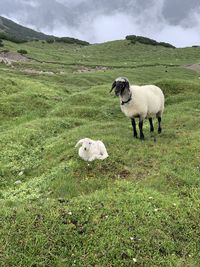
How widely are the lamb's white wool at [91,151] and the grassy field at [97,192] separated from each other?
255 millimetres

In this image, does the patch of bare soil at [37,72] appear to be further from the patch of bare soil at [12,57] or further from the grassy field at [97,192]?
the grassy field at [97,192]

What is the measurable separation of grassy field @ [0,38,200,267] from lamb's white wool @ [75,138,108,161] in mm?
255

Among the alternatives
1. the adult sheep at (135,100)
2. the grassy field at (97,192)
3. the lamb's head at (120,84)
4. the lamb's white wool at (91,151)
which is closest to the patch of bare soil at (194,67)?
the grassy field at (97,192)

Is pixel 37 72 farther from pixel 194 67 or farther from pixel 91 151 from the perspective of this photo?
pixel 91 151

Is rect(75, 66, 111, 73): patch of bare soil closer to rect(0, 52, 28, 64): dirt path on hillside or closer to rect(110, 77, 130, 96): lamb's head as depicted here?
rect(0, 52, 28, 64): dirt path on hillside

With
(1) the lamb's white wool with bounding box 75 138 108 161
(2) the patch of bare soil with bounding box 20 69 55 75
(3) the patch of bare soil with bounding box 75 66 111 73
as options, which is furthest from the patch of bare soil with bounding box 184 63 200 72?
(1) the lamb's white wool with bounding box 75 138 108 161

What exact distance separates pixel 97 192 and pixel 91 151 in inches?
108

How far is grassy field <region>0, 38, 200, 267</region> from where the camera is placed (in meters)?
9.65

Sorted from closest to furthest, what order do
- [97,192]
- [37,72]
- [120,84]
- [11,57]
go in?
1. [97,192]
2. [120,84]
3. [37,72]
4. [11,57]

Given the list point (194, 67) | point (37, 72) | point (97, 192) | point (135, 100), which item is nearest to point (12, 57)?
point (37, 72)

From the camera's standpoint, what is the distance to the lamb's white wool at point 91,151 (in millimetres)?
14391

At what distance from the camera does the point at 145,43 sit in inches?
2950

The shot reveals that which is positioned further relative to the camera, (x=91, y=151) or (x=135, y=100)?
(x=135, y=100)

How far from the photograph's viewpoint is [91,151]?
1445 cm
